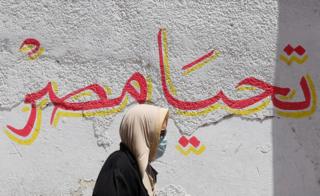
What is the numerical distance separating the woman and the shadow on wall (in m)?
1.36

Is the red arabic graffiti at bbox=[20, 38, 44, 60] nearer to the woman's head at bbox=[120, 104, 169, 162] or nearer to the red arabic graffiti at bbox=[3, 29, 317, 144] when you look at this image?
the red arabic graffiti at bbox=[3, 29, 317, 144]

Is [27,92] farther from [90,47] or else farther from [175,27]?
[175,27]

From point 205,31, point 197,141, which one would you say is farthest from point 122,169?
point 205,31

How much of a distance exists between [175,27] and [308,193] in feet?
5.03

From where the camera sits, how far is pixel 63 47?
4.20 m

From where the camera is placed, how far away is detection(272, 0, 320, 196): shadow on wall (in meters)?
4.05

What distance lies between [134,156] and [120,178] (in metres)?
0.17

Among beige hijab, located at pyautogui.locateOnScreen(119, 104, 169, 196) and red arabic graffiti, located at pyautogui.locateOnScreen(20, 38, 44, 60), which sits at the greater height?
red arabic graffiti, located at pyautogui.locateOnScreen(20, 38, 44, 60)

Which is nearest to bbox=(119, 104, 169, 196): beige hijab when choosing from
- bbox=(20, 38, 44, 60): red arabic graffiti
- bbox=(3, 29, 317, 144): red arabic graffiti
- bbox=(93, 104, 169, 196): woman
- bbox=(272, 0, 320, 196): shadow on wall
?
bbox=(93, 104, 169, 196): woman

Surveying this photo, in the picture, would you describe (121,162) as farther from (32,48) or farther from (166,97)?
(32,48)

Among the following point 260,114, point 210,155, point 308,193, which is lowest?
point 308,193

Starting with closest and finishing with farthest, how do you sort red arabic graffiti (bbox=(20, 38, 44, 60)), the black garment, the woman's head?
the black garment → the woman's head → red arabic graffiti (bbox=(20, 38, 44, 60))

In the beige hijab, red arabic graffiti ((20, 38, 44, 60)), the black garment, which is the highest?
red arabic graffiti ((20, 38, 44, 60))

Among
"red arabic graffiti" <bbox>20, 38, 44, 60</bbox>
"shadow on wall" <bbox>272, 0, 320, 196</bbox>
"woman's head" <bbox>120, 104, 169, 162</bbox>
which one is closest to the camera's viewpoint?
"woman's head" <bbox>120, 104, 169, 162</bbox>
